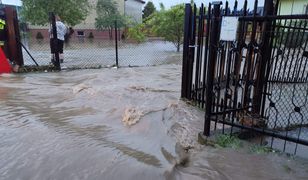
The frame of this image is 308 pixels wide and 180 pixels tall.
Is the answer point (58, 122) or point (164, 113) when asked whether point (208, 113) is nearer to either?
point (164, 113)

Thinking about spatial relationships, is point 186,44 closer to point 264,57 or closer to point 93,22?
point 264,57

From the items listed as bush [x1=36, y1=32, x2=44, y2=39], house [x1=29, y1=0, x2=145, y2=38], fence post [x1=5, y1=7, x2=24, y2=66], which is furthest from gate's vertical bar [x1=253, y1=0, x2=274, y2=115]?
bush [x1=36, y1=32, x2=44, y2=39]

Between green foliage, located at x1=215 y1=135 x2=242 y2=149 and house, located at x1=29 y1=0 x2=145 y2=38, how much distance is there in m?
21.4

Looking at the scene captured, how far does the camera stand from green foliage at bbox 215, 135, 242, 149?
10.7 feet

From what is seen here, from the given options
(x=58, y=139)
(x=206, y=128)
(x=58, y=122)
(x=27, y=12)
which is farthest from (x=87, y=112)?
(x=27, y=12)

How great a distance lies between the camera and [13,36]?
8.58 meters

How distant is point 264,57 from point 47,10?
996 inches

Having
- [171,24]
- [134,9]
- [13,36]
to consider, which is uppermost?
[134,9]

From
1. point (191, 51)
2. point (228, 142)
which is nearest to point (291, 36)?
point (191, 51)

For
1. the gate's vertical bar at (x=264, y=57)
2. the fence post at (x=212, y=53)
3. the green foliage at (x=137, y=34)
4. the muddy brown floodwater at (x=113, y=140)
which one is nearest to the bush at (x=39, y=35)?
the green foliage at (x=137, y=34)

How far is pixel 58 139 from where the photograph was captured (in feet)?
11.7

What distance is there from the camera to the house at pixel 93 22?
86.7 ft

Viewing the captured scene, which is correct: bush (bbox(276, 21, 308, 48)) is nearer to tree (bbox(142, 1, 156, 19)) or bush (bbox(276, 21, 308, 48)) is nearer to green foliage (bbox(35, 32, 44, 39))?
green foliage (bbox(35, 32, 44, 39))

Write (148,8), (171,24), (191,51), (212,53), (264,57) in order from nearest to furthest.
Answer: (212,53) → (264,57) → (191,51) → (171,24) → (148,8)
